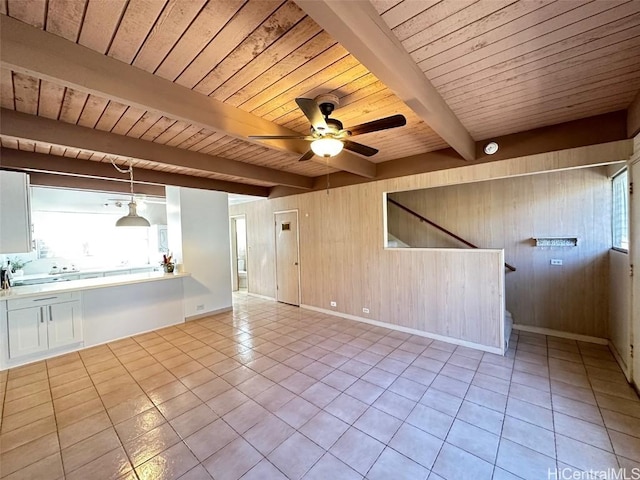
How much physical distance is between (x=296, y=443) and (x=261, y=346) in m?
1.85

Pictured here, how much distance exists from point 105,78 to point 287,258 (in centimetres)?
466

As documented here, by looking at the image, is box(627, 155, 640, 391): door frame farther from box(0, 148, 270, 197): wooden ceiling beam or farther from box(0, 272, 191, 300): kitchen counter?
box(0, 272, 191, 300): kitchen counter

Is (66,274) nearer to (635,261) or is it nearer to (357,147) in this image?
(357,147)

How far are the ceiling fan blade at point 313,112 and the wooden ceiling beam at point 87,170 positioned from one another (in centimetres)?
338

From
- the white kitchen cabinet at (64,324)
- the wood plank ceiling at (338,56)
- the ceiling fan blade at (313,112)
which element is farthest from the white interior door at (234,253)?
the ceiling fan blade at (313,112)

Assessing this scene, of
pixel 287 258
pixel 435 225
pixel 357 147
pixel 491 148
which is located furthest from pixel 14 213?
pixel 435 225

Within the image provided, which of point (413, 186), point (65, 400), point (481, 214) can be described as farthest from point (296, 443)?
point (481, 214)

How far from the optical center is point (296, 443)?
1.97 meters

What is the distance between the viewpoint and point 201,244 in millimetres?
5230

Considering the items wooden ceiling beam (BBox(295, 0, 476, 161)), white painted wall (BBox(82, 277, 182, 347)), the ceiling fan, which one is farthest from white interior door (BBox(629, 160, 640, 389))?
white painted wall (BBox(82, 277, 182, 347))

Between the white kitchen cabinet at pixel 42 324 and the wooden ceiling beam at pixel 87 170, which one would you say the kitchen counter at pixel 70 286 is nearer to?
the white kitchen cabinet at pixel 42 324

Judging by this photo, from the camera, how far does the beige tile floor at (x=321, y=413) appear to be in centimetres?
179

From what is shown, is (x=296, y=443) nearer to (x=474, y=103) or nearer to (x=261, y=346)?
(x=261, y=346)

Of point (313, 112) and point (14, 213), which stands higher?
point (313, 112)
